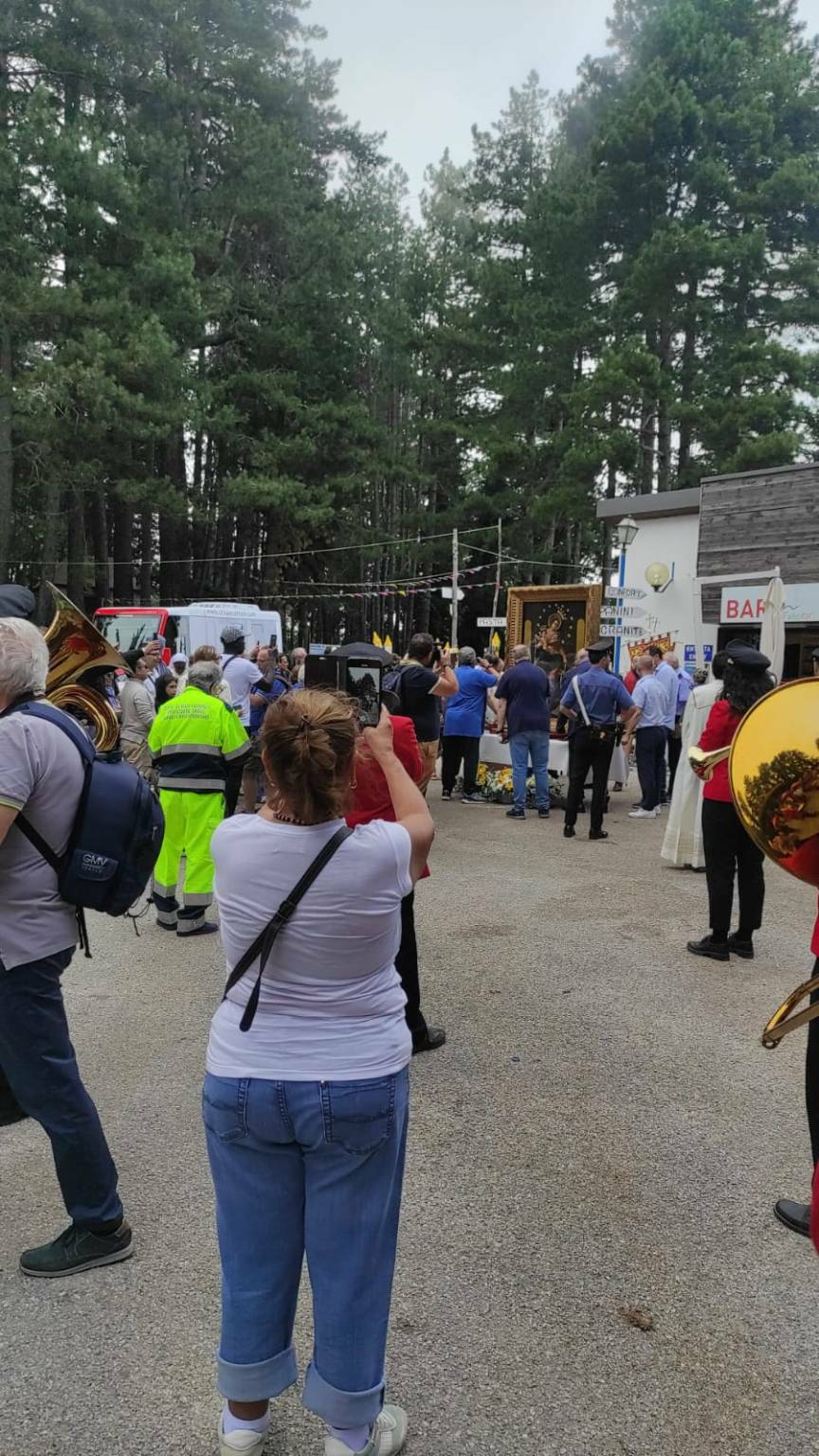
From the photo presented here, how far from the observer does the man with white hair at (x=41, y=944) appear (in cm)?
245

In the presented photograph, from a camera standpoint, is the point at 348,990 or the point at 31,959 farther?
the point at 31,959

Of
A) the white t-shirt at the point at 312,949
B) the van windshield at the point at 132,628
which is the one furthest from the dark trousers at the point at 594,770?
the van windshield at the point at 132,628

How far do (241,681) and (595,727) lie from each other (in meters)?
3.69

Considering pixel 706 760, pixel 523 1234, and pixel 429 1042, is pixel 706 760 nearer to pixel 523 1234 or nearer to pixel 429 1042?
pixel 429 1042

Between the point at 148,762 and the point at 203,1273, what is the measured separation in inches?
253

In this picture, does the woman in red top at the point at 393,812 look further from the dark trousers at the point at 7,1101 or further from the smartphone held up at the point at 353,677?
the dark trousers at the point at 7,1101

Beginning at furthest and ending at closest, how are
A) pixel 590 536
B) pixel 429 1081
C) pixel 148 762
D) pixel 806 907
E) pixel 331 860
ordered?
pixel 590 536
pixel 148 762
pixel 806 907
pixel 429 1081
pixel 331 860

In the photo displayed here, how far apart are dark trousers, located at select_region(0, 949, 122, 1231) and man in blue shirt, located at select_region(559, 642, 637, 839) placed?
6.98 m

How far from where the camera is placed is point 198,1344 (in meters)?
2.35

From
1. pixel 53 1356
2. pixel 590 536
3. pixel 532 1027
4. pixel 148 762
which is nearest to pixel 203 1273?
pixel 53 1356

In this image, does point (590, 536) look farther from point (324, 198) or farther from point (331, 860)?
point (331, 860)

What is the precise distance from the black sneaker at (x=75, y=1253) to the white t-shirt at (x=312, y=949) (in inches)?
50.9

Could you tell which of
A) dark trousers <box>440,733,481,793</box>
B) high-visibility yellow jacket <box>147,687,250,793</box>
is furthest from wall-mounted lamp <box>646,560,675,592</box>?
high-visibility yellow jacket <box>147,687,250,793</box>

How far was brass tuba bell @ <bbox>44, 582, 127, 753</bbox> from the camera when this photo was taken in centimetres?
529
